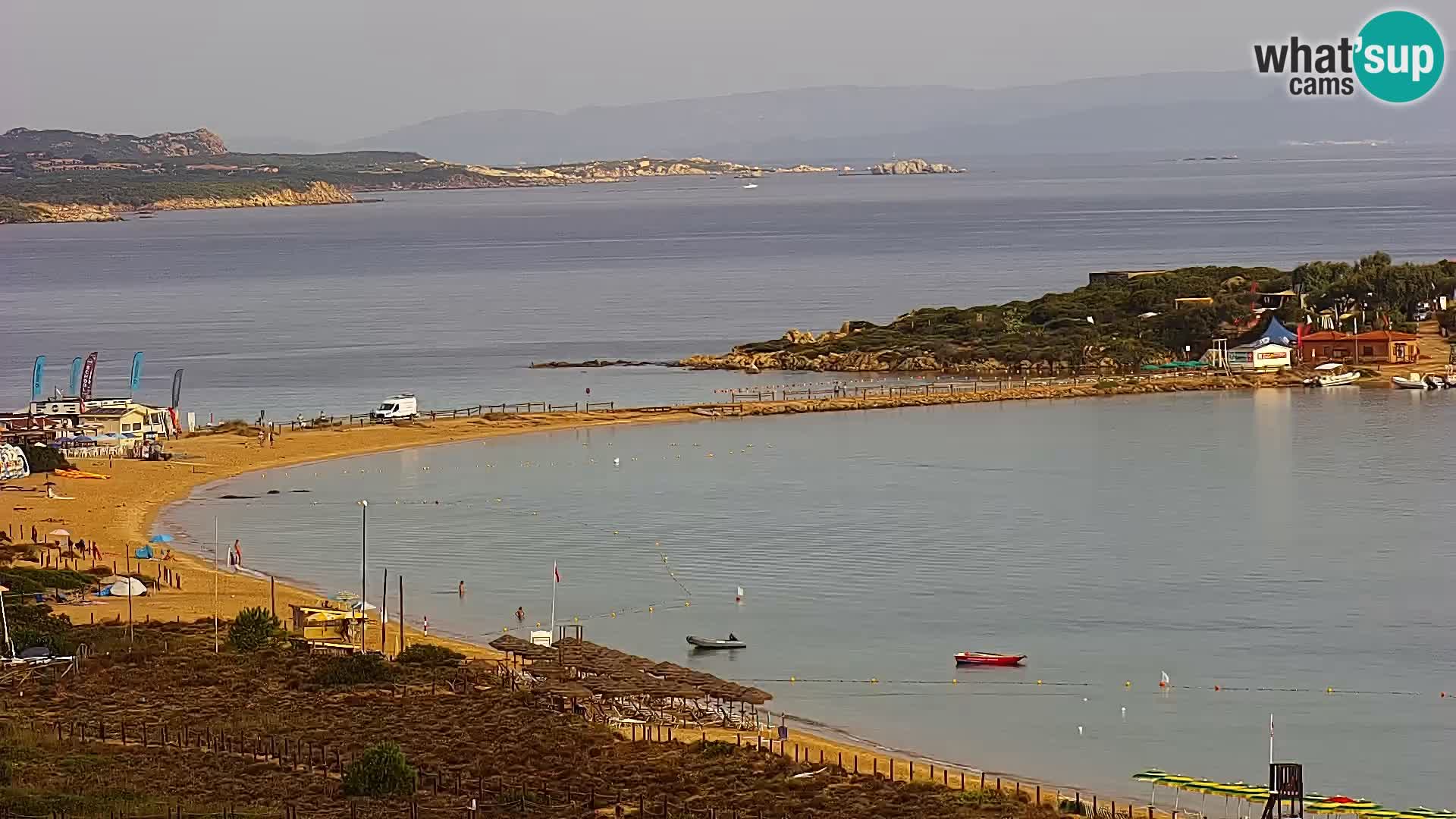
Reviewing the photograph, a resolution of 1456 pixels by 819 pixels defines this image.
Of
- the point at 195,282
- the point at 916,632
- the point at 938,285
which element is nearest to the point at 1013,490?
the point at 916,632

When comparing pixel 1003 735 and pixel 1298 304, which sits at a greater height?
pixel 1298 304

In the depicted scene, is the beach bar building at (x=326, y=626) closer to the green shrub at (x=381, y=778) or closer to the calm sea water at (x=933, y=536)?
the calm sea water at (x=933, y=536)

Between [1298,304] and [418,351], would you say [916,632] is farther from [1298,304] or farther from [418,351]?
[418,351]

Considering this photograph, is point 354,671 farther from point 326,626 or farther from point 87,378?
point 87,378

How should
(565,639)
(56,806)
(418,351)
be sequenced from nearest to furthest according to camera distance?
(56,806), (565,639), (418,351)

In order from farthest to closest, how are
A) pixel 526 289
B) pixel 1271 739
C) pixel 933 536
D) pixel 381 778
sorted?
1. pixel 526 289
2. pixel 933 536
3. pixel 1271 739
4. pixel 381 778

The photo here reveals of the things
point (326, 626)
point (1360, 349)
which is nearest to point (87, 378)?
point (326, 626)

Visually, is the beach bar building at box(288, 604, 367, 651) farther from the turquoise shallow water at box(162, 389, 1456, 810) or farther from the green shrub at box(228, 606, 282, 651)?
the turquoise shallow water at box(162, 389, 1456, 810)
